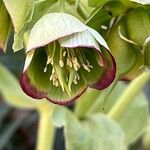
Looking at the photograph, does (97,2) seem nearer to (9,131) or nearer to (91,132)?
(91,132)

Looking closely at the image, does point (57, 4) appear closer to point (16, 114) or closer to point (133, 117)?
point (133, 117)

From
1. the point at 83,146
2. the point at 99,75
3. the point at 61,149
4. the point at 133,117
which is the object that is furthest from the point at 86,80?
the point at 61,149

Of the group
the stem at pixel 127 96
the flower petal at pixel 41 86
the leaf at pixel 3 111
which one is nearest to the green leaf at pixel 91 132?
the stem at pixel 127 96

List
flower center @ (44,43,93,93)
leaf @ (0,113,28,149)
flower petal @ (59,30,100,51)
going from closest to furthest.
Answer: flower petal @ (59,30,100,51), flower center @ (44,43,93,93), leaf @ (0,113,28,149)

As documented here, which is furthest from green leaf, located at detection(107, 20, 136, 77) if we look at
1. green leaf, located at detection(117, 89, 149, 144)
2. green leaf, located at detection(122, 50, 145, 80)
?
green leaf, located at detection(117, 89, 149, 144)

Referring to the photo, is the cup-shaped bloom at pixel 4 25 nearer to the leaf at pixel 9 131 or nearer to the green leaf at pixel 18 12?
the green leaf at pixel 18 12

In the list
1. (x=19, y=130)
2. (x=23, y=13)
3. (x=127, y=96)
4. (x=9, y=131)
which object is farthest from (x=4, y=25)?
(x=19, y=130)

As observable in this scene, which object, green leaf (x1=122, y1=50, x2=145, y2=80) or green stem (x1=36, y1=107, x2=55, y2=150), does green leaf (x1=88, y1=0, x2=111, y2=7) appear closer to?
green leaf (x1=122, y1=50, x2=145, y2=80)
